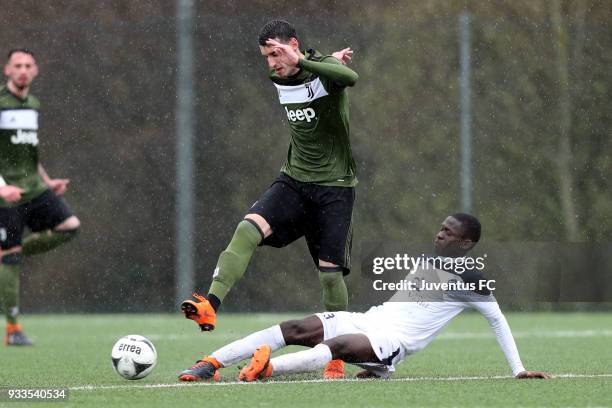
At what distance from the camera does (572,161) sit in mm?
13094

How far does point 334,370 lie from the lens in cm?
677

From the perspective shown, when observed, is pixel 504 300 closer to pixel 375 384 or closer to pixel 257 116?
pixel 257 116

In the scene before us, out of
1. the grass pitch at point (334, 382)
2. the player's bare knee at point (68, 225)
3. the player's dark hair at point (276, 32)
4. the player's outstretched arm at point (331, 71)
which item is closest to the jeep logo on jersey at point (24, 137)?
the player's bare knee at point (68, 225)

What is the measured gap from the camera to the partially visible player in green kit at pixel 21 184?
32.7ft

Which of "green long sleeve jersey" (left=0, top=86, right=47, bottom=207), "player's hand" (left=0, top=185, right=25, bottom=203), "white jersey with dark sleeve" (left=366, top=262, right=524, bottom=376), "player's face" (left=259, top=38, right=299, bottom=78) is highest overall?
"player's face" (left=259, top=38, right=299, bottom=78)

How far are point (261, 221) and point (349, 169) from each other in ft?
2.17

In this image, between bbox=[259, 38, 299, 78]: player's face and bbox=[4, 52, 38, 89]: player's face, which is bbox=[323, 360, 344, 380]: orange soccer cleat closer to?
bbox=[259, 38, 299, 78]: player's face

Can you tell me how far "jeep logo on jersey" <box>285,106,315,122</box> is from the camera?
23.8 feet

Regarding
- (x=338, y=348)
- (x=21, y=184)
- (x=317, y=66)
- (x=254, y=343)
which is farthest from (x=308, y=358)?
(x=21, y=184)

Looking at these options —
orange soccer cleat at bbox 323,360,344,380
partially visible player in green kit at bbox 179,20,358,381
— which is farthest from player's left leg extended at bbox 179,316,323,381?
partially visible player in green kit at bbox 179,20,358,381

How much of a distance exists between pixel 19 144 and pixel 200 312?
441 centimetres

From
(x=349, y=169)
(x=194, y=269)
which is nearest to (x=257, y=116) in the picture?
(x=194, y=269)

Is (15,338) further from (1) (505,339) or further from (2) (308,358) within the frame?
(1) (505,339)

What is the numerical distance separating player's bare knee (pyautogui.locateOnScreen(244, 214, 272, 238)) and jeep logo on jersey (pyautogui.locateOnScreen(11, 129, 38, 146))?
12.1ft
